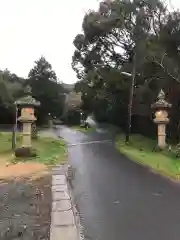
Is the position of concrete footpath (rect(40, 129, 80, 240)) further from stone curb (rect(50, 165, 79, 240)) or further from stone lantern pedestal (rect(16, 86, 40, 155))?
stone lantern pedestal (rect(16, 86, 40, 155))

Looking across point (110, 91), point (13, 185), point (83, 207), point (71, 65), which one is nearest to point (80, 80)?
point (71, 65)

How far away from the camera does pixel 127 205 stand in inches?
258

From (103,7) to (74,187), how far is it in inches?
1043

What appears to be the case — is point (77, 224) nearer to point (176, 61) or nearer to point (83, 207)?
point (83, 207)

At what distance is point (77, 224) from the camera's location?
5.32 metres

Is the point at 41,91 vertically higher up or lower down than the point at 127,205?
higher up

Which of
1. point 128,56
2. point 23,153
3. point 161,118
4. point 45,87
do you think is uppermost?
point 128,56

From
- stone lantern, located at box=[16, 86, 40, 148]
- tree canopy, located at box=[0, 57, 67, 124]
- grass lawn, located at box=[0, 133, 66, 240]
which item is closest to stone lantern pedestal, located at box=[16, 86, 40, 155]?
stone lantern, located at box=[16, 86, 40, 148]

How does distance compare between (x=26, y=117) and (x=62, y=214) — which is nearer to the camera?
(x=62, y=214)

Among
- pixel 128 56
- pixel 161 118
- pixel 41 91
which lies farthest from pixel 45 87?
pixel 161 118

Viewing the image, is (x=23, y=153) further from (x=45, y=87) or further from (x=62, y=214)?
(x=45, y=87)

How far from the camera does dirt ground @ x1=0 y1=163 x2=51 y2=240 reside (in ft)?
15.7

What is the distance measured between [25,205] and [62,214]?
3.35 ft

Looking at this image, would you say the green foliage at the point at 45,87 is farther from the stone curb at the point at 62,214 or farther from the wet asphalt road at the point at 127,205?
the stone curb at the point at 62,214
